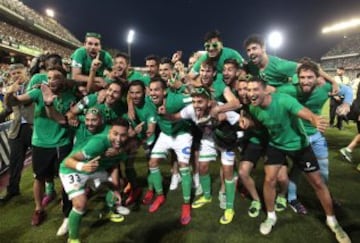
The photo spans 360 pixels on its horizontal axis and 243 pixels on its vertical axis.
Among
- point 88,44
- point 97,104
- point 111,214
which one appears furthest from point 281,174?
point 88,44

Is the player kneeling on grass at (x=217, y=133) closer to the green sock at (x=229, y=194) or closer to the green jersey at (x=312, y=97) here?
the green sock at (x=229, y=194)

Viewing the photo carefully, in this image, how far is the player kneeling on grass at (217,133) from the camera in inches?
186

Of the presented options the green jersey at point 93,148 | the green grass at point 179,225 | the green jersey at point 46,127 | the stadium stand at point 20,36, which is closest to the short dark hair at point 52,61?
the green jersey at point 46,127

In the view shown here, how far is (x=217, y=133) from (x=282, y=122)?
1.11 metres

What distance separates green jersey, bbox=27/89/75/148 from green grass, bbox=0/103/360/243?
1168mm

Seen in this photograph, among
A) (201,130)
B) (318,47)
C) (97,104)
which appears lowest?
(201,130)

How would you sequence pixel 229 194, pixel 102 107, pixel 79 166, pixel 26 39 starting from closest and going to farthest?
1. pixel 79 166
2. pixel 229 194
3. pixel 102 107
4. pixel 26 39

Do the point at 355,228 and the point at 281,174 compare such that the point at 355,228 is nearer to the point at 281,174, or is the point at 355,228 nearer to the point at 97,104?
the point at 281,174

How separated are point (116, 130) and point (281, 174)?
8.00 feet

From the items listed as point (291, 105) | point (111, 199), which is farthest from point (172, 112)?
point (291, 105)

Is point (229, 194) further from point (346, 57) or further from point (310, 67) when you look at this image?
point (346, 57)

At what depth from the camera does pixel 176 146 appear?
522 cm

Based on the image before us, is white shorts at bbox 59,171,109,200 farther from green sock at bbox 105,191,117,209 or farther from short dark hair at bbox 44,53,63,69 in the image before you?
short dark hair at bbox 44,53,63,69

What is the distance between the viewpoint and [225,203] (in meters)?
5.24
